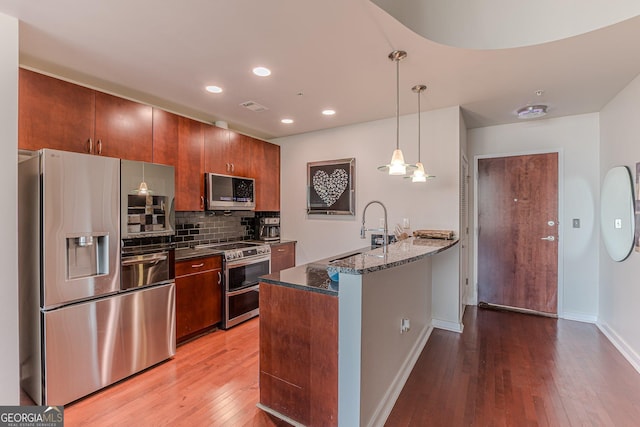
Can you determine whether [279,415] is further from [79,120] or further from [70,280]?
[79,120]

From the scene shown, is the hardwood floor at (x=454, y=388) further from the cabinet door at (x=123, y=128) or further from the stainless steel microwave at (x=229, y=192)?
the cabinet door at (x=123, y=128)

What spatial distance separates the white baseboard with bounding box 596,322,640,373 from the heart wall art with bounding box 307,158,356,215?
295cm

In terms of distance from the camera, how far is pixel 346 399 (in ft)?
5.35

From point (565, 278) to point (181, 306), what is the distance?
447 centimetres

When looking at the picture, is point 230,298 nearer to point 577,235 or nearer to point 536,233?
point 536,233

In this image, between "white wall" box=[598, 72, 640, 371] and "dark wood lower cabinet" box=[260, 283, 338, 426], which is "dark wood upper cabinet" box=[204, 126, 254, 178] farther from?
"white wall" box=[598, 72, 640, 371]

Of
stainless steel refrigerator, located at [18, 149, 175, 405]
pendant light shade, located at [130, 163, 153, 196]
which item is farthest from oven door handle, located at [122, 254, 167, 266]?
pendant light shade, located at [130, 163, 153, 196]

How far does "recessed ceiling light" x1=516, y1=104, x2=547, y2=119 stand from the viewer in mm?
3240

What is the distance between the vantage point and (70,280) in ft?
6.69

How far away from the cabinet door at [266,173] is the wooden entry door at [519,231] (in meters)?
2.94

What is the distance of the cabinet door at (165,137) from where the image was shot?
2926 mm

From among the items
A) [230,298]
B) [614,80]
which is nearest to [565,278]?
[614,80]

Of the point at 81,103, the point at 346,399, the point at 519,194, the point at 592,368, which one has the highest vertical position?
the point at 81,103

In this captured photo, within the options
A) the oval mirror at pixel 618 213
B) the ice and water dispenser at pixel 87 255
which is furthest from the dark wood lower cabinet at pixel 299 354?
the oval mirror at pixel 618 213
